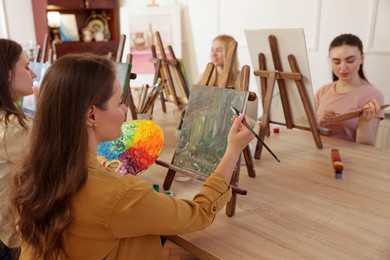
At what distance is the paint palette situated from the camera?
50.3 inches

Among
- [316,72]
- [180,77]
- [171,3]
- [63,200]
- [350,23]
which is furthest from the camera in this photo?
[171,3]

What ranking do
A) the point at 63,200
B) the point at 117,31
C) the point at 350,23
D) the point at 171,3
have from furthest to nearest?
the point at 117,31, the point at 171,3, the point at 350,23, the point at 63,200

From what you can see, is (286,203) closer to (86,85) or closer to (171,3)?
(86,85)

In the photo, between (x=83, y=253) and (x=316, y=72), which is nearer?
(x=83, y=253)

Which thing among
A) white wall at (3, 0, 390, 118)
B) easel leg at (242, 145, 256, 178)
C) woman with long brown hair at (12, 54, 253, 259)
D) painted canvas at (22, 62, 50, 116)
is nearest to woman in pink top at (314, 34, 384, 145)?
white wall at (3, 0, 390, 118)

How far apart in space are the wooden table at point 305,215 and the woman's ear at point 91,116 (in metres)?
0.41

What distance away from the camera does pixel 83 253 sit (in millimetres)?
845

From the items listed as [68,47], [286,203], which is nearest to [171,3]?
[68,47]

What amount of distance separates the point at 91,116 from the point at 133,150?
0.43 metres

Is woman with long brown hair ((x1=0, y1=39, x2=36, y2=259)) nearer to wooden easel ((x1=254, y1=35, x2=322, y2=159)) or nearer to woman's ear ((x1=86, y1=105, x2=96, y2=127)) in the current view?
woman's ear ((x1=86, y1=105, x2=96, y2=127))

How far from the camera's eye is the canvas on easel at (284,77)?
170 centimetres

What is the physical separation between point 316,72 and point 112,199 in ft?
8.15

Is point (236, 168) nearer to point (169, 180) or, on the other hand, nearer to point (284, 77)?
point (169, 180)

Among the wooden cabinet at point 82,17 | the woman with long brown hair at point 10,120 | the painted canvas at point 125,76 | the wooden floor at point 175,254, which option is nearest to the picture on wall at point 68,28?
the wooden cabinet at point 82,17
